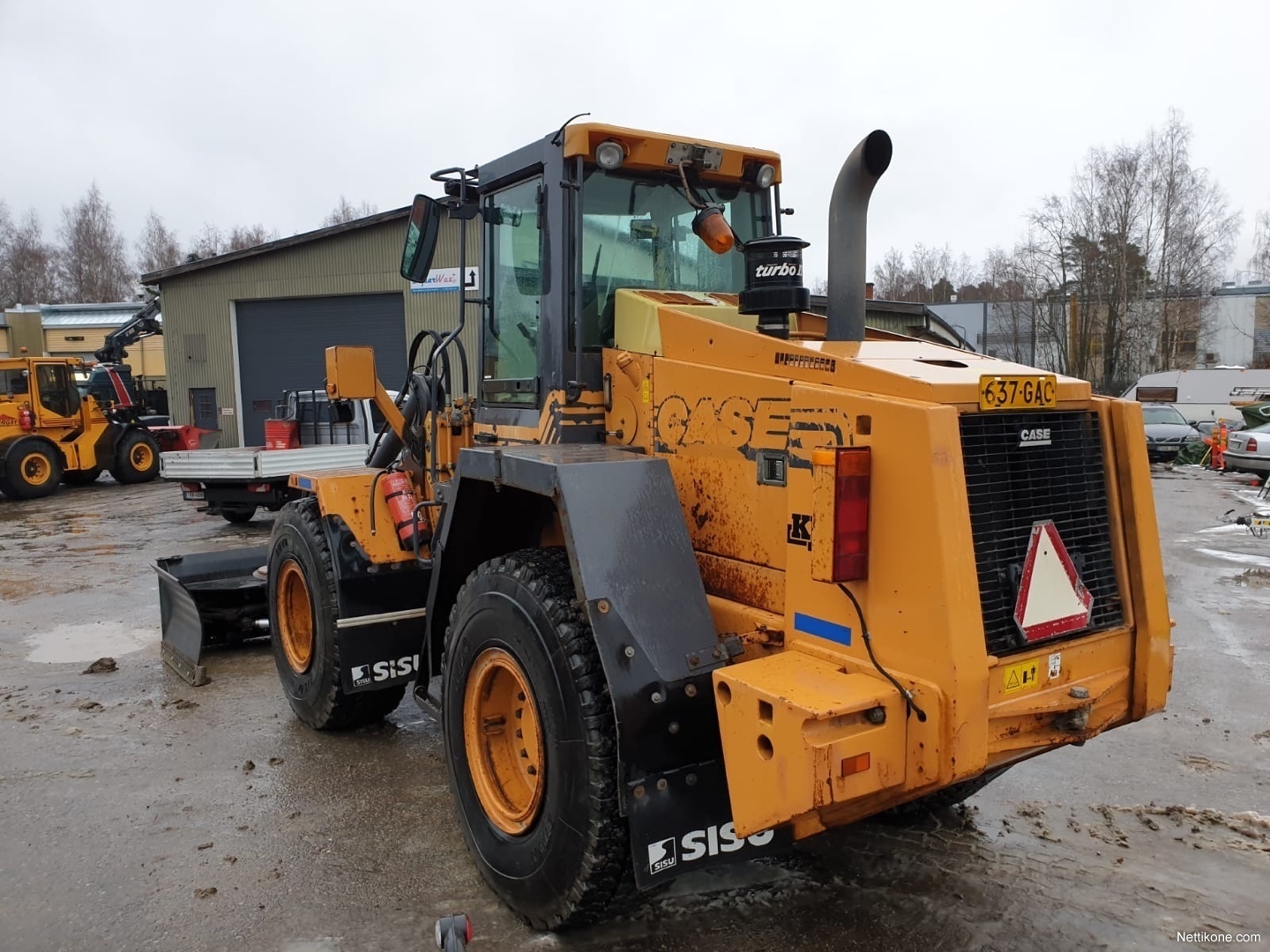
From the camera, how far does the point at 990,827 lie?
3.92 metres

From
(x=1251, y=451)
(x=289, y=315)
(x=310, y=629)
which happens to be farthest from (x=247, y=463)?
(x=1251, y=451)

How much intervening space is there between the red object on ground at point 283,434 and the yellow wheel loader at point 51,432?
6.75m

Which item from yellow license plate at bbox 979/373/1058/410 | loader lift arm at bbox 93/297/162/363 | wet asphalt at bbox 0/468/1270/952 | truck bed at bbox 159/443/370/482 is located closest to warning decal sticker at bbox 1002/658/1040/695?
yellow license plate at bbox 979/373/1058/410

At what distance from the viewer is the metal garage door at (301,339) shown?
2145 cm

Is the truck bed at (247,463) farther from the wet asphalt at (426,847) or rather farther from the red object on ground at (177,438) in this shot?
the red object on ground at (177,438)

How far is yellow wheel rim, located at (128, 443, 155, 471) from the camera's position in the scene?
65.5 ft

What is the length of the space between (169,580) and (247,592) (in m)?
0.51

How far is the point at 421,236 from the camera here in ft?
13.3

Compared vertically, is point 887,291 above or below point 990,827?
above

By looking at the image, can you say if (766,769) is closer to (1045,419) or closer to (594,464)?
(594,464)

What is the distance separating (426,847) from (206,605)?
349 centimetres

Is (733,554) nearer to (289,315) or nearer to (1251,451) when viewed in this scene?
(1251,451)

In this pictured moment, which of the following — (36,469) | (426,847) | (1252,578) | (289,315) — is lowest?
(1252,578)

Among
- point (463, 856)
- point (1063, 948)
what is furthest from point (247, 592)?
point (1063, 948)
